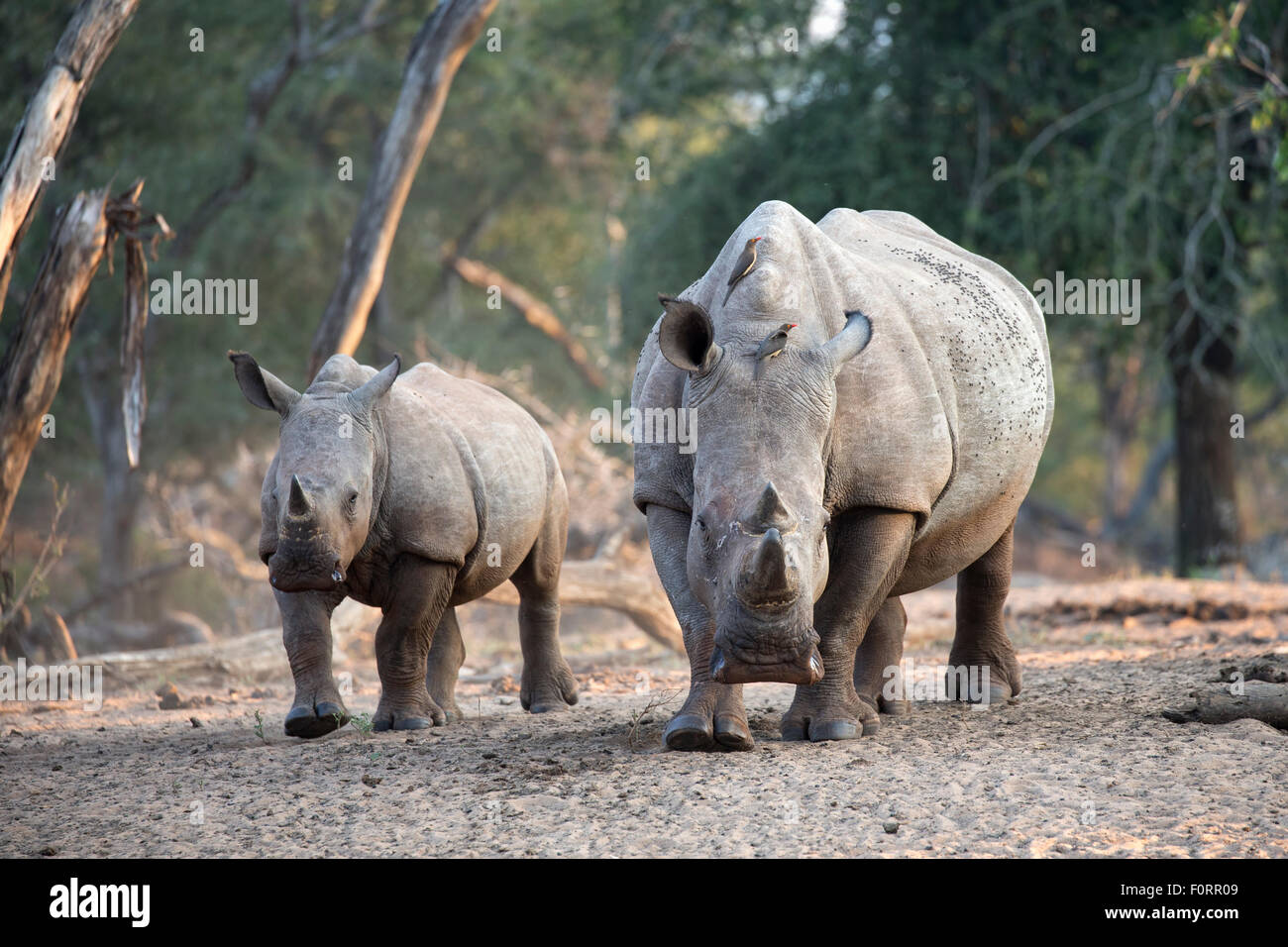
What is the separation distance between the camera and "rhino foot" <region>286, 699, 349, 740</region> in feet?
22.0

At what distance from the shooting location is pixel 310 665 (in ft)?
22.4

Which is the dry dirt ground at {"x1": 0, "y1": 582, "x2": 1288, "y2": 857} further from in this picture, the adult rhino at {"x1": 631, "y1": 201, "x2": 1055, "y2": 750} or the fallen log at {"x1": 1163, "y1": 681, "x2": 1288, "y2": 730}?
the adult rhino at {"x1": 631, "y1": 201, "x2": 1055, "y2": 750}

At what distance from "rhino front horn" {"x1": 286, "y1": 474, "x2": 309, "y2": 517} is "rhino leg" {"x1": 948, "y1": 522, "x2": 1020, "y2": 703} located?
3496mm

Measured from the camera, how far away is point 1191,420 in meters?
16.0

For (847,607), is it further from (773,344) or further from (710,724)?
(773,344)

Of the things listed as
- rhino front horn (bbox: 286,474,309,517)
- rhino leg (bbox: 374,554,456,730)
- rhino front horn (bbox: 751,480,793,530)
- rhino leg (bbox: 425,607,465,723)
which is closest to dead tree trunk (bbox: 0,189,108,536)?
rhino leg (bbox: 425,607,465,723)

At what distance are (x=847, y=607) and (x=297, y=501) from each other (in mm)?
2448

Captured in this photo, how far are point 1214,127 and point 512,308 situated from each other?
46.2ft

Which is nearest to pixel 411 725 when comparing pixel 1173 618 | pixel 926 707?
pixel 926 707

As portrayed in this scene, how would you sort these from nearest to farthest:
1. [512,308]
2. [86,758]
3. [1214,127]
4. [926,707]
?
1. [86,758]
2. [926,707]
3. [1214,127]
4. [512,308]

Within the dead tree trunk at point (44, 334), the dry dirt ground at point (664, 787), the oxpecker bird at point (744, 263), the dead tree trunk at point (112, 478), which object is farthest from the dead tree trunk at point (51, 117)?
the dead tree trunk at point (112, 478)

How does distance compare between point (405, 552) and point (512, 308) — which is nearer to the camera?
point (405, 552)

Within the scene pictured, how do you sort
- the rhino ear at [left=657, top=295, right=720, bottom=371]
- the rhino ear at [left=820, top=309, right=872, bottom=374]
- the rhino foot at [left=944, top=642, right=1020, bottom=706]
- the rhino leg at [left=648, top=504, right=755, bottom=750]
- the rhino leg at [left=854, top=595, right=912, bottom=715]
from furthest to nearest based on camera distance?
1. the rhino foot at [left=944, top=642, right=1020, bottom=706]
2. the rhino leg at [left=854, top=595, right=912, bottom=715]
3. the rhino leg at [left=648, top=504, right=755, bottom=750]
4. the rhino ear at [left=820, top=309, right=872, bottom=374]
5. the rhino ear at [left=657, top=295, right=720, bottom=371]
